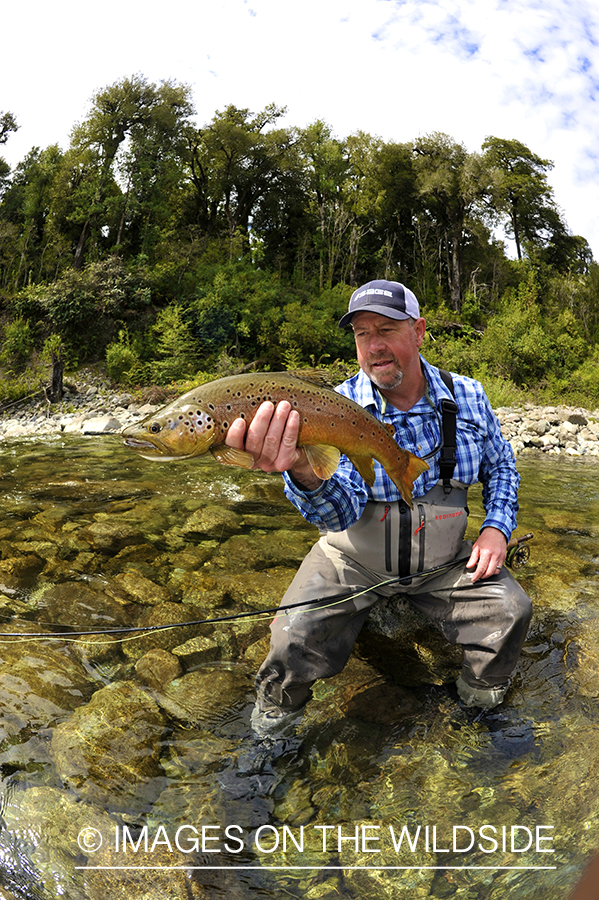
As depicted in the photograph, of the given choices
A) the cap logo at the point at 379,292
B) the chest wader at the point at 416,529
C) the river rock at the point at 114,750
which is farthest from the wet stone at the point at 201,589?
the cap logo at the point at 379,292

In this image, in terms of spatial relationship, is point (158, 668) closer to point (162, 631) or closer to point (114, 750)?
point (162, 631)

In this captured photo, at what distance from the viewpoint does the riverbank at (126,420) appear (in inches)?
550

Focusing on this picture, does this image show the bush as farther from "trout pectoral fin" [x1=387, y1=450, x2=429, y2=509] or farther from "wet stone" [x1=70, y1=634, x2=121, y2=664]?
"trout pectoral fin" [x1=387, y1=450, x2=429, y2=509]

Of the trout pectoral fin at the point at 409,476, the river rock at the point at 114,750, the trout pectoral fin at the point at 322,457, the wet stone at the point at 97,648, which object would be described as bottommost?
the river rock at the point at 114,750

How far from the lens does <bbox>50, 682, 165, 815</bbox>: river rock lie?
2.55 metres

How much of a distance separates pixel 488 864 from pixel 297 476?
5.97 feet

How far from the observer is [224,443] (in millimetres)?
2568

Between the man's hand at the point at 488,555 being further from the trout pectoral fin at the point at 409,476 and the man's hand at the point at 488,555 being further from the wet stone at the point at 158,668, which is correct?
the wet stone at the point at 158,668

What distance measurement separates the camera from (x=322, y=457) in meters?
2.71

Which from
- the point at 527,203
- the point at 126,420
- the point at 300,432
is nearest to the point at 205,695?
the point at 300,432

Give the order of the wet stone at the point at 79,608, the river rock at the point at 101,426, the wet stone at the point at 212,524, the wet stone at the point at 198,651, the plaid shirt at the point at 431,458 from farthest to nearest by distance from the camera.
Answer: the river rock at the point at 101,426 → the wet stone at the point at 212,524 → the wet stone at the point at 79,608 → the wet stone at the point at 198,651 → the plaid shirt at the point at 431,458

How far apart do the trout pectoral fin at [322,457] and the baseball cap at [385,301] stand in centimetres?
77

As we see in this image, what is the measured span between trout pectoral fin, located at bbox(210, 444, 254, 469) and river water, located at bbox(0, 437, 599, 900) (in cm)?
114

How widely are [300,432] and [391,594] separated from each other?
51.3 inches
